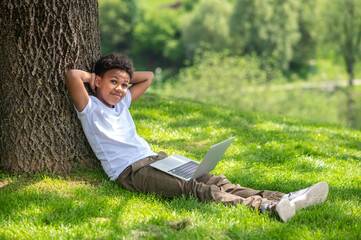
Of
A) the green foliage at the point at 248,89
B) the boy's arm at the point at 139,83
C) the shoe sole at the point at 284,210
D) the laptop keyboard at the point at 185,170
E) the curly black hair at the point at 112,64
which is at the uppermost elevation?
the curly black hair at the point at 112,64

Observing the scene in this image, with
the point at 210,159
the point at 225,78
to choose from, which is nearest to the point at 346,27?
the point at 225,78

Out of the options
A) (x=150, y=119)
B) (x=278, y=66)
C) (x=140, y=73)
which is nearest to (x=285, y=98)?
(x=278, y=66)

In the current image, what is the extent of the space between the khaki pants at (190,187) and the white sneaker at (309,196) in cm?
22

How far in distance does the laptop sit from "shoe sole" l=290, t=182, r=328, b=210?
33.2 inches

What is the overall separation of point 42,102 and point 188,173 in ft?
5.47

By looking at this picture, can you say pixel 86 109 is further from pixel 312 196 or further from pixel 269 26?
pixel 269 26

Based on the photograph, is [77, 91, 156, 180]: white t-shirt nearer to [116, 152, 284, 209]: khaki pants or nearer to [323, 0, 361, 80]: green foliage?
[116, 152, 284, 209]: khaki pants

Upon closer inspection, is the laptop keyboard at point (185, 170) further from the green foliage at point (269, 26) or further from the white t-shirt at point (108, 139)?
the green foliage at point (269, 26)

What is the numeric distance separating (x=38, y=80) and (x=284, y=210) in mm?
2688

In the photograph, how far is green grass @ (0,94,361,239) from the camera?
9.82 feet

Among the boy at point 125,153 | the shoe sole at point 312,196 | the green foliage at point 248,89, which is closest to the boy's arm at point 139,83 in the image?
the boy at point 125,153

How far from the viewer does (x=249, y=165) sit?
4941 millimetres

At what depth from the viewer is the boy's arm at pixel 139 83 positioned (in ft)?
15.0

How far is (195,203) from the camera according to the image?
348 centimetres
